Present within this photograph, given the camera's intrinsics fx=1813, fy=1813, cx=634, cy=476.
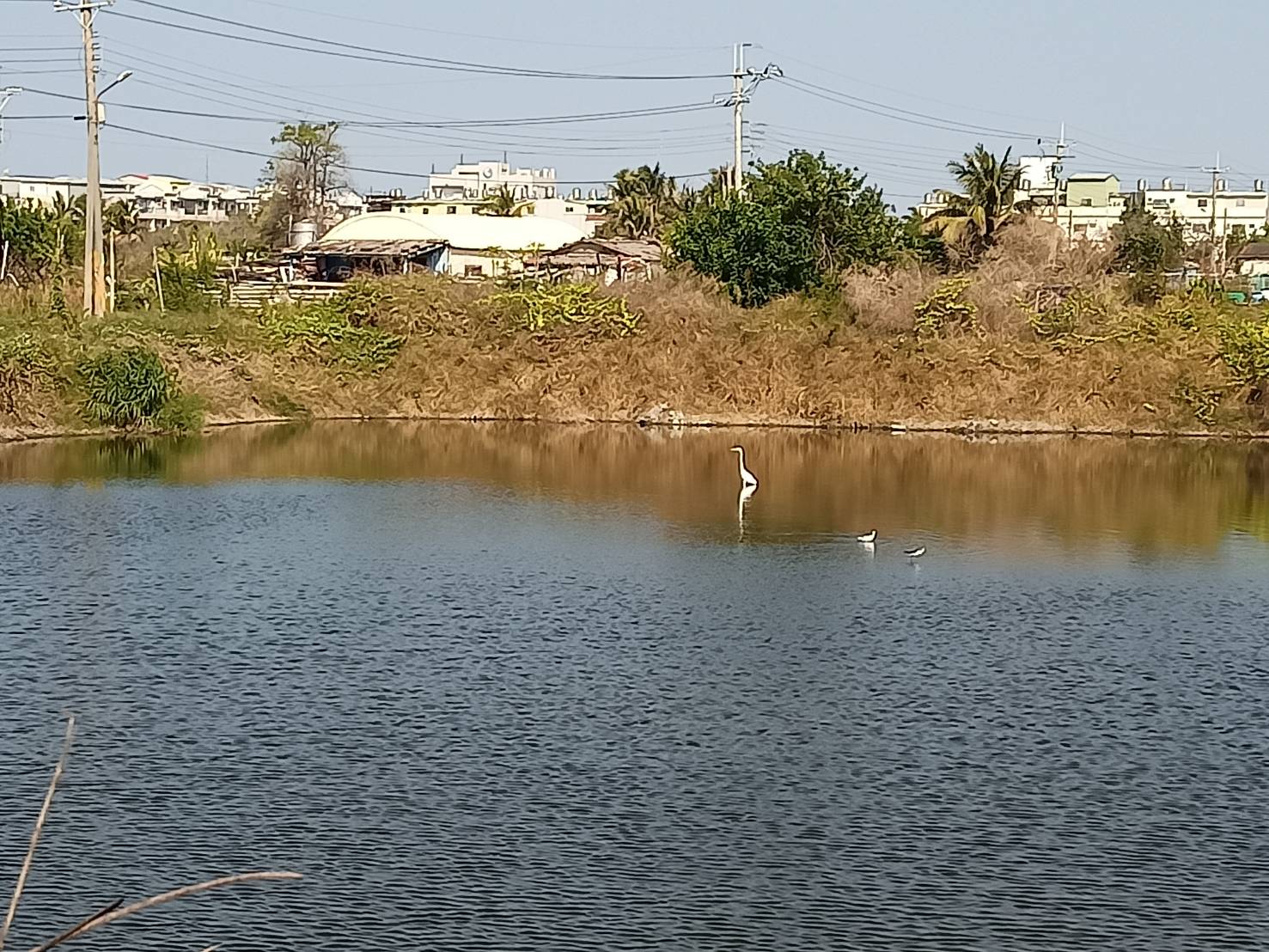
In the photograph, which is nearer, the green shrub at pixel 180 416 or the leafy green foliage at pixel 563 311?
the green shrub at pixel 180 416

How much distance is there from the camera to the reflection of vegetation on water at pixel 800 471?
31.0m

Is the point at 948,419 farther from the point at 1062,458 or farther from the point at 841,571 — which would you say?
the point at 841,571

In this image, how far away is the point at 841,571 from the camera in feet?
84.6

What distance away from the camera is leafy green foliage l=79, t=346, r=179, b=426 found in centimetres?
4172

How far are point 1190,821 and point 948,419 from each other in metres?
32.6

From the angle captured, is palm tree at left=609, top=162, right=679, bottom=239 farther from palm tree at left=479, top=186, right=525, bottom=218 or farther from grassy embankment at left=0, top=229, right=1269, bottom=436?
grassy embankment at left=0, top=229, right=1269, bottom=436

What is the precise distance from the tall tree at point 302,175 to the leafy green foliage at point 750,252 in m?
40.5

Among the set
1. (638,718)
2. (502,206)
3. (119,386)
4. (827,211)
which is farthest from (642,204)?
(638,718)

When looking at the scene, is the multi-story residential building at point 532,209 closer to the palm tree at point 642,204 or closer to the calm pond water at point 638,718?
the palm tree at point 642,204

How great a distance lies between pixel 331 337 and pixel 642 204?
28269 millimetres

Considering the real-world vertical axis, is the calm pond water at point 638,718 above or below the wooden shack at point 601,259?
below

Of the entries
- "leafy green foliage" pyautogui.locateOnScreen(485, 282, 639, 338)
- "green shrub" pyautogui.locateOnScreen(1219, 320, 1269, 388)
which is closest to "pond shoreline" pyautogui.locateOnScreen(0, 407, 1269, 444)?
"green shrub" pyautogui.locateOnScreen(1219, 320, 1269, 388)

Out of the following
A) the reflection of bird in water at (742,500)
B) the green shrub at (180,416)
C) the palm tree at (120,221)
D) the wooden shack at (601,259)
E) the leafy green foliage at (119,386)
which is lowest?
the reflection of bird in water at (742,500)

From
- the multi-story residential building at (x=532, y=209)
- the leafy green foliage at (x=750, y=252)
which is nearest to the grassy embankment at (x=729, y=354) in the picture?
the leafy green foliage at (x=750, y=252)
